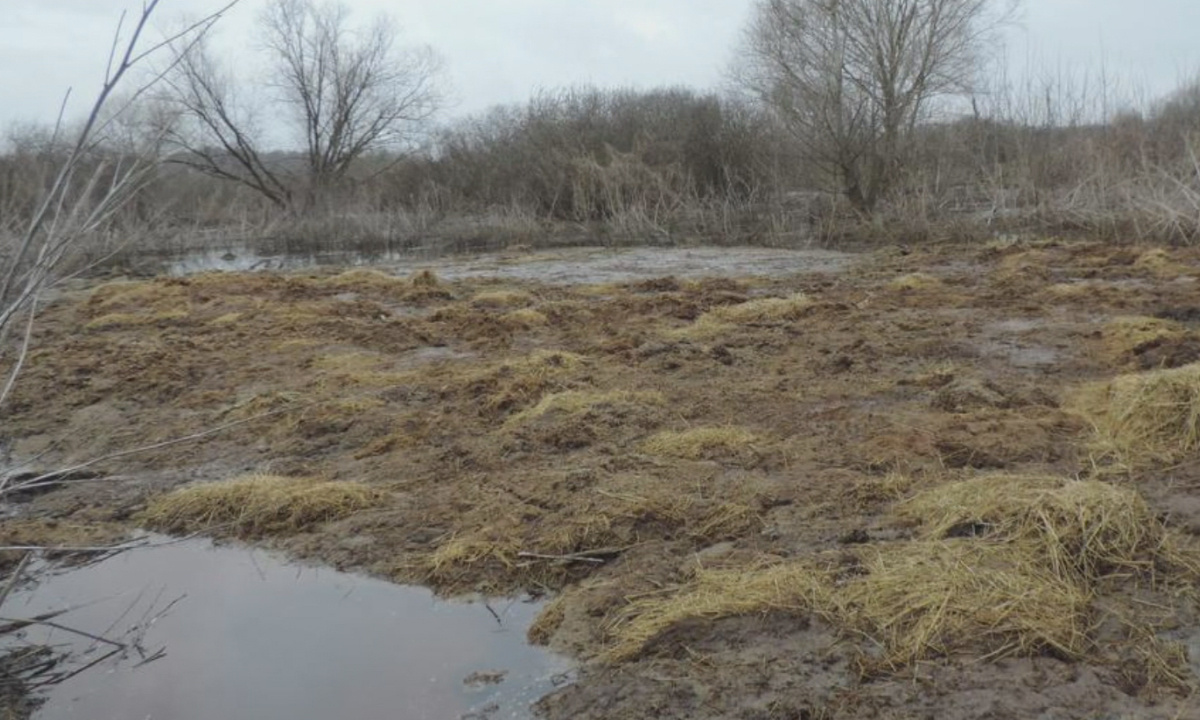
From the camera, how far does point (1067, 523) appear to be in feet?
13.0

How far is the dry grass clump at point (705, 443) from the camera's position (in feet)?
18.5

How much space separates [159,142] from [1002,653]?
3.08 m

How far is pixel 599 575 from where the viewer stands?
14.2 ft

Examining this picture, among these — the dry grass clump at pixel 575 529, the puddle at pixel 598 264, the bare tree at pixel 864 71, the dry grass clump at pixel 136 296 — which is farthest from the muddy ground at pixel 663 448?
the bare tree at pixel 864 71

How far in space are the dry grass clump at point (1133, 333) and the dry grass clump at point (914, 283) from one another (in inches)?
117

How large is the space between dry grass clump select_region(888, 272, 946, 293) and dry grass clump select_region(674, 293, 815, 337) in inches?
57.5

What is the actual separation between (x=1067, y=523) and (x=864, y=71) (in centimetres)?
2120

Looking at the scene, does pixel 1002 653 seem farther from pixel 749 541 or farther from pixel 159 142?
pixel 159 142

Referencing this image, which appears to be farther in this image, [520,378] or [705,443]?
[520,378]

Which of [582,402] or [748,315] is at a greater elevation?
[748,315]

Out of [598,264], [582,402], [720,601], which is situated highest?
[598,264]

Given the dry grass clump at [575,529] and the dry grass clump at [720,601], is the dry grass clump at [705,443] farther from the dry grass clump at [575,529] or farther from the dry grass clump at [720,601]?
the dry grass clump at [720,601]

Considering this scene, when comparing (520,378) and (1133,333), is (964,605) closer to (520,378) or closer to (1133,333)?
(520,378)

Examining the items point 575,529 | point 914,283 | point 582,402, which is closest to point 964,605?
point 575,529
